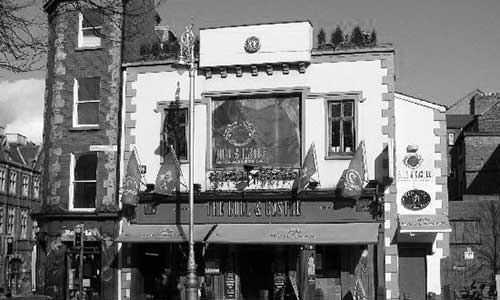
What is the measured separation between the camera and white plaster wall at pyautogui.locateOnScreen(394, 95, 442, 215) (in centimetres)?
2344

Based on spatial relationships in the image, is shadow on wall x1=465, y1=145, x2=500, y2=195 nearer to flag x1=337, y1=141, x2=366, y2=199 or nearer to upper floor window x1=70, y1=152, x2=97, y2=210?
flag x1=337, y1=141, x2=366, y2=199

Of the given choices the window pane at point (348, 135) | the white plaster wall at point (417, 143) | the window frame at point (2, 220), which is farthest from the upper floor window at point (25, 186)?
the white plaster wall at point (417, 143)

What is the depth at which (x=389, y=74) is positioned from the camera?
23.2m

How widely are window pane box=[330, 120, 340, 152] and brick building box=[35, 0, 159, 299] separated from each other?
24.1ft

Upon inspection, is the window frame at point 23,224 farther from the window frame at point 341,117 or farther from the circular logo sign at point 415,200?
the circular logo sign at point 415,200

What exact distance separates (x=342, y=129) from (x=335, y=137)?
34 centimetres

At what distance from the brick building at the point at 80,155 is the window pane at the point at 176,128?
1.84 m

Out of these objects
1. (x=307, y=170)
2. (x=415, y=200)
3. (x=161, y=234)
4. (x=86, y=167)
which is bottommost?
(x=161, y=234)

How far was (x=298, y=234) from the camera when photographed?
2241 centimetres

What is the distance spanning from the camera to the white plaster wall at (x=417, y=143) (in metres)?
23.4

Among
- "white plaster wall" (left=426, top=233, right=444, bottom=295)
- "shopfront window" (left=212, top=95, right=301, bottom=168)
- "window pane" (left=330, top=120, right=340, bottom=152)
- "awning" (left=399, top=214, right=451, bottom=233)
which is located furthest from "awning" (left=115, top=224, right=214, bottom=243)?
"white plaster wall" (left=426, top=233, right=444, bottom=295)

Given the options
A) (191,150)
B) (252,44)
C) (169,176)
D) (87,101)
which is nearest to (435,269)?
(191,150)

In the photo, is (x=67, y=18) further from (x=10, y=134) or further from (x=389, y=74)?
(x=10, y=134)

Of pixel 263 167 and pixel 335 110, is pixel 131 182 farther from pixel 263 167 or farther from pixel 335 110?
pixel 335 110
